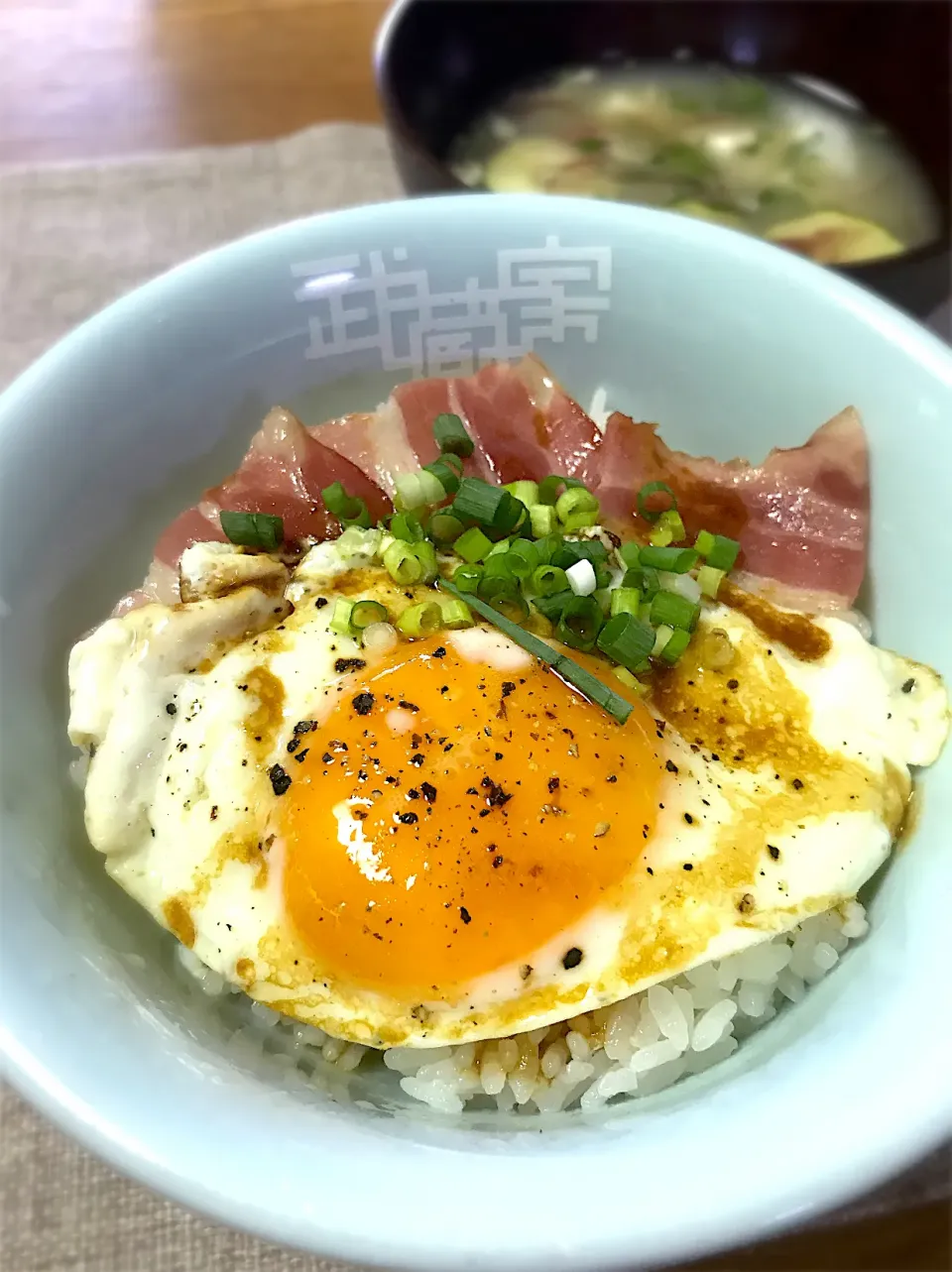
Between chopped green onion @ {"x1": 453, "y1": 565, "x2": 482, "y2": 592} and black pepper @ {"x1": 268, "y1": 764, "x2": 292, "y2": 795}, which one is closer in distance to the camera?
black pepper @ {"x1": 268, "y1": 764, "x2": 292, "y2": 795}

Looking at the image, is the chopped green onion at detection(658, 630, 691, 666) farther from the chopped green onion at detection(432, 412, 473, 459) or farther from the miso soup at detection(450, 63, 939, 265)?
the miso soup at detection(450, 63, 939, 265)

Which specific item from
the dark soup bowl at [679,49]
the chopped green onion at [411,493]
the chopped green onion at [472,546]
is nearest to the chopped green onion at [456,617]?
the chopped green onion at [472,546]

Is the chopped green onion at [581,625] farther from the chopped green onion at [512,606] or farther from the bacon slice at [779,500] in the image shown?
the bacon slice at [779,500]

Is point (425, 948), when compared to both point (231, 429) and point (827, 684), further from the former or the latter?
point (231, 429)

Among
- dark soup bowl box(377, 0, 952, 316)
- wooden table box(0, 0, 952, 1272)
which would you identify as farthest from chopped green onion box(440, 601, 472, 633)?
wooden table box(0, 0, 952, 1272)

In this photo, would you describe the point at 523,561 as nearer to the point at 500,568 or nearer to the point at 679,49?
the point at 500,568

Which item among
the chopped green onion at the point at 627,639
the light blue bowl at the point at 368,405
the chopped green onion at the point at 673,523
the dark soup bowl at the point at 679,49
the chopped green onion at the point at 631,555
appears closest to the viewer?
the light blue bowl at the point at 368,405

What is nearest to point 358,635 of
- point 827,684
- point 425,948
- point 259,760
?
point 259,760
